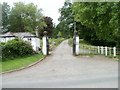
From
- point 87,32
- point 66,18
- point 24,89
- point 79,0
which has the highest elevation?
point 66,18

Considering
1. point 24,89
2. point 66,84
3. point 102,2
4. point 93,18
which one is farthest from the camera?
point 93,18

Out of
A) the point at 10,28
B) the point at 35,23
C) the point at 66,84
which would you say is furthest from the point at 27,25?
the point at 66,84

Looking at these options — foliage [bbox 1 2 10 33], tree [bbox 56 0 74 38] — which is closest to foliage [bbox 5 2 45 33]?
foliage [bbox 1 2 10 33]

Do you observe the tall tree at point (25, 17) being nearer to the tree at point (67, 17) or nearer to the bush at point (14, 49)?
the tree at point (67, 17)

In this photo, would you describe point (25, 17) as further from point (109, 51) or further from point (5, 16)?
point (109, 51)

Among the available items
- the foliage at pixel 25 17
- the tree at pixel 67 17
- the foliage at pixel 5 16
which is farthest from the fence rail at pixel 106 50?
the foliage at pixel 5 16

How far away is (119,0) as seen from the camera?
924 cm

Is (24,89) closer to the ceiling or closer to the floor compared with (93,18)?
closer to the floor

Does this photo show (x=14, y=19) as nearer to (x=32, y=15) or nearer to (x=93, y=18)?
(x=32, y=15)

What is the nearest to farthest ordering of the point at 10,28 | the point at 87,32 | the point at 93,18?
the point at 93,18 → the point at 87,32 → the point at 10,28

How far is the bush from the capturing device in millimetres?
10923

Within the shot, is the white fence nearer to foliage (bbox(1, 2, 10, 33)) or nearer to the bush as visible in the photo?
the bush

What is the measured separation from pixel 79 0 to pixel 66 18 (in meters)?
22.2

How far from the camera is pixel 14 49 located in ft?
37.7
